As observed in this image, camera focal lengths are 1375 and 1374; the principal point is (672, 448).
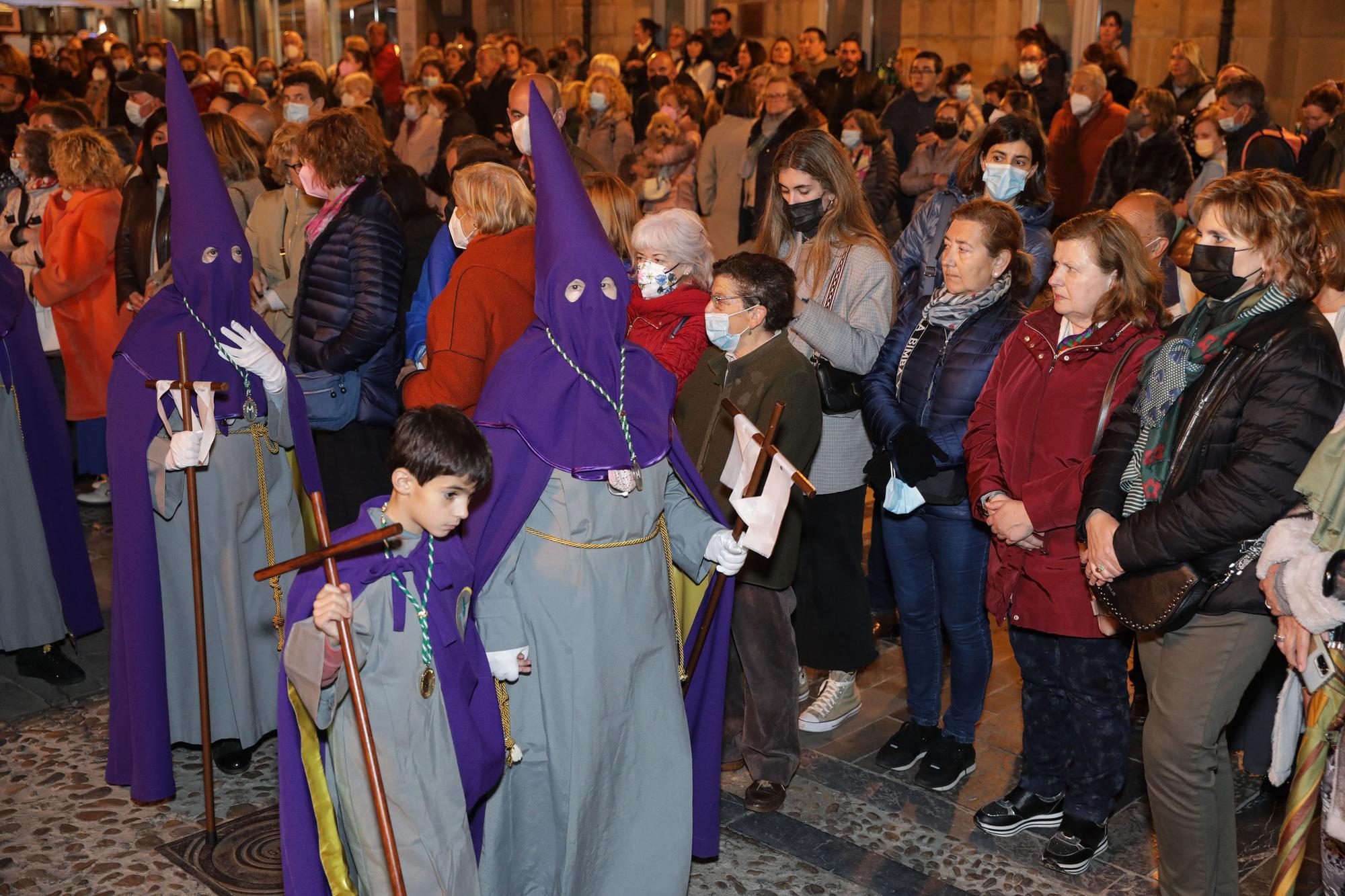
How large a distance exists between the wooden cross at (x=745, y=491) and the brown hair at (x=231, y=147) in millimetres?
3342

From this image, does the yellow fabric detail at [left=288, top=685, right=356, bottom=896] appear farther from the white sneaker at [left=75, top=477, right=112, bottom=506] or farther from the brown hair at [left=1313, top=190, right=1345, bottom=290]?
the white sneaker at [left=75, top=477, right=112, bottom=506]

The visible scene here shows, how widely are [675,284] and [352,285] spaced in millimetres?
1419

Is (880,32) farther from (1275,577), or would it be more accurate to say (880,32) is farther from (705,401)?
(1275,577)

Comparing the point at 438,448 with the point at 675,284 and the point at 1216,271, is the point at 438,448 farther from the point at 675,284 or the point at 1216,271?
the point at 1216,271

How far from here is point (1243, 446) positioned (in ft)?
11.4

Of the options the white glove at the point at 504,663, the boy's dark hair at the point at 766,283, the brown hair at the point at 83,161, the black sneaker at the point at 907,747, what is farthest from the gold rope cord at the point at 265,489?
the brown hair at the point at 83,161

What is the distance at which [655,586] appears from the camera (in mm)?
3723

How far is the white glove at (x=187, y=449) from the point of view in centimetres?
432

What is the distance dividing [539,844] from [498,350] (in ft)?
5.59

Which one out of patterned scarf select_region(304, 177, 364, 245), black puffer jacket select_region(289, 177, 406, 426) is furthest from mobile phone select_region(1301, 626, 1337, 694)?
patterned scarf select_region(304, 177, 364, 245)

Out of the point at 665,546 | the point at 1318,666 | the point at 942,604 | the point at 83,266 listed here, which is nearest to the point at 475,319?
the point at 665,546

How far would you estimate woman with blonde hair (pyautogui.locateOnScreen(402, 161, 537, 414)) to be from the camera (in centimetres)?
461

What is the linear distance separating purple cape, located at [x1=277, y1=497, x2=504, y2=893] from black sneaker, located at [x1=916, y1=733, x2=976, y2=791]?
190cm

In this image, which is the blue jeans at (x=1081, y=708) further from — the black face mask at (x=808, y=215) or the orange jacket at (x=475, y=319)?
the orange jacket at (x=475, y=319)
